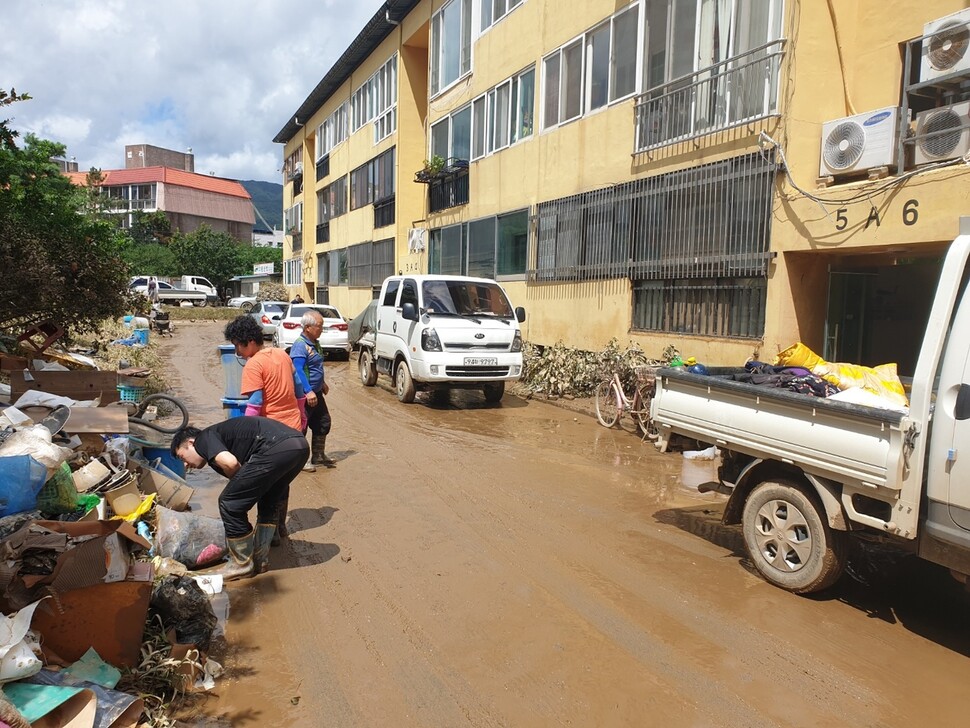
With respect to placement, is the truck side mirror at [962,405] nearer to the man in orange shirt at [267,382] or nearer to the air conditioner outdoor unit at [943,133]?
the man in orange shirt at [267,382]

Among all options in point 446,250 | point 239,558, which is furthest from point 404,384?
point 446,250

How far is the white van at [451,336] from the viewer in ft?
38.3

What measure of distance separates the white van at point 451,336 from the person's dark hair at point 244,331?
6249mm

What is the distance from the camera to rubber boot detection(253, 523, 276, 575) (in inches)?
198

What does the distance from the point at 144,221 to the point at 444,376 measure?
6248 centimetres

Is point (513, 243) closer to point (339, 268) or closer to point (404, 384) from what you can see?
point (404, 384)

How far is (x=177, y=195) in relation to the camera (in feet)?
240

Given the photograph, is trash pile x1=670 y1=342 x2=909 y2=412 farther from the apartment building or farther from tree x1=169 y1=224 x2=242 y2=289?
tree x1=169 y1=224 x2=242 y2=289

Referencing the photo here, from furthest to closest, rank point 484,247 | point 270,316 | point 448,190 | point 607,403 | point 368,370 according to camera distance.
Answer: point 270,316 → point 448,190 → point 484,247 → point 368,370 → point 607,403

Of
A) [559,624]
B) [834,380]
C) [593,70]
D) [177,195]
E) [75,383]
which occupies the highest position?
[177,195]

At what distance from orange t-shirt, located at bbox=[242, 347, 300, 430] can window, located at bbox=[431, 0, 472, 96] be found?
16.3 metres

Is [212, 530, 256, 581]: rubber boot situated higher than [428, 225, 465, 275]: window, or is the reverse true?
[428, 225, 465, 275]: window

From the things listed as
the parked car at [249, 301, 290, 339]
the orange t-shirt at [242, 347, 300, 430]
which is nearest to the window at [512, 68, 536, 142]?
the parked car at [249, 301, 290, 339]

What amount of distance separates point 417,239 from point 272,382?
1779cm
